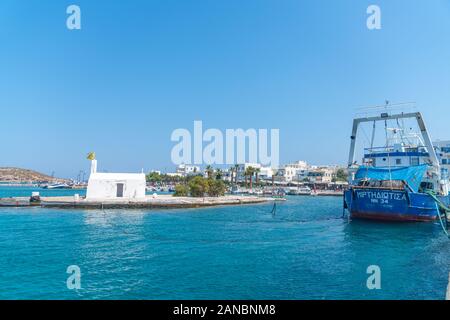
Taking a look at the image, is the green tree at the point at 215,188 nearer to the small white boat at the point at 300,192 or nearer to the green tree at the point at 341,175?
the small white boat at the point at 300,192

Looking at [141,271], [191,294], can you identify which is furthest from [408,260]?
[141,271]

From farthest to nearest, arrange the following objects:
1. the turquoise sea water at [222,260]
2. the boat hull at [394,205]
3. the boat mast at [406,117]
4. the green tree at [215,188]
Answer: the green tree at [215,188] < the boat mast at [406,117] < the boat hull at [394,205] < the turquoise sea water at [222,260]

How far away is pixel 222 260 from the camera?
19.2 metres

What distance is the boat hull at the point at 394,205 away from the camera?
3209cm

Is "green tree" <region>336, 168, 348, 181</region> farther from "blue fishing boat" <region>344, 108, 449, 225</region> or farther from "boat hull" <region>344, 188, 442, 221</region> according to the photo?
"boat hull" <region>344, 188, 442, 221</region>

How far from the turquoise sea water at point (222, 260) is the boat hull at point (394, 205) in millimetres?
1297

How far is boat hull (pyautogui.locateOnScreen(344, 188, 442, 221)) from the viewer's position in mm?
32094

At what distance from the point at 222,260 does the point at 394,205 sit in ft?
69.3

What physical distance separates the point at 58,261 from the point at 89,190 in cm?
3828

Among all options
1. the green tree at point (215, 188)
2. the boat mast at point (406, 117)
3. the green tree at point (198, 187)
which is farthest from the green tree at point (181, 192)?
the boat mast at point (406, 117)

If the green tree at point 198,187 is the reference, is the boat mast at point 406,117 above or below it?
above

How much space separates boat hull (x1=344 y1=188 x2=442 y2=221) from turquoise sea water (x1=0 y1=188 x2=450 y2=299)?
1.30 metres

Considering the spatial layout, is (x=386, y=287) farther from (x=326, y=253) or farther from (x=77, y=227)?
(x=77, y=227)

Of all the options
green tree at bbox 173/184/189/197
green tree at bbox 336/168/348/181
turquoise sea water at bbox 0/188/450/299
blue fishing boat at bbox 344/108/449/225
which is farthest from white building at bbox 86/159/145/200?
green tree at bbox 336/168/348/181
